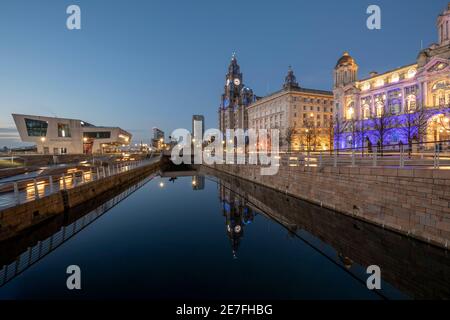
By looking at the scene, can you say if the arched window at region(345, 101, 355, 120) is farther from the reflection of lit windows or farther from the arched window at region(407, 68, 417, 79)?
the arched window at region(407, 68, 417, 79)

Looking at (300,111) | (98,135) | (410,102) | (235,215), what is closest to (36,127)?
(98,135)

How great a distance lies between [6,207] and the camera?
10984 mm

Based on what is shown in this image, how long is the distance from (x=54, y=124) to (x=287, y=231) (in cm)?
8202

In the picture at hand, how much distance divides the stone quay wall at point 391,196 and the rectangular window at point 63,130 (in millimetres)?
80407

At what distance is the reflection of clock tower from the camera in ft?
496

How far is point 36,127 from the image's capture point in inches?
2746

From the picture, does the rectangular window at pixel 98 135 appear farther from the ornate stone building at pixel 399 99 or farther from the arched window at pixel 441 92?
the arched window at pixel 441 92

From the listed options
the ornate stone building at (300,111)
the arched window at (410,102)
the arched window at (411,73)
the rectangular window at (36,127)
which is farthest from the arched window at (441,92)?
the rectangular window at (36,127)

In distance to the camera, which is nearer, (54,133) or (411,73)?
(411,73)

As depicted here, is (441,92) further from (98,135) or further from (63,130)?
(98,135)

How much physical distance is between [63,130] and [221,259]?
8353 centimetres

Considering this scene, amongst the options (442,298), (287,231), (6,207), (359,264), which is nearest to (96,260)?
(6,207)

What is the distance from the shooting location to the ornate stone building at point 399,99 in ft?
155

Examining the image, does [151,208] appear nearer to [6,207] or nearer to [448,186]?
[6,207]
